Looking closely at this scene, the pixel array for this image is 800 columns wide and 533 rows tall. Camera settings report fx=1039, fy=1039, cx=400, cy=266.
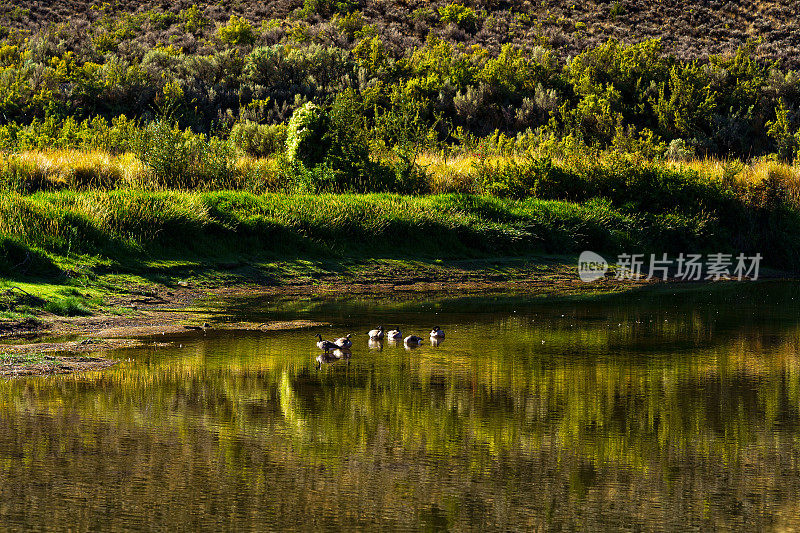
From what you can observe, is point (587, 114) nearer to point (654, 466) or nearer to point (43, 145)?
point (43, 145)

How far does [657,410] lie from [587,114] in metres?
36.2

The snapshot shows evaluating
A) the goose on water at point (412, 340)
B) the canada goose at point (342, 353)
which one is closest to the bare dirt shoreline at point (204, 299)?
the goose on water at point (412, 340)

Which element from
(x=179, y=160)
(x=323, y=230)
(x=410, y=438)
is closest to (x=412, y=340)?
(x=410, y=438)

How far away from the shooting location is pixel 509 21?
59.1m

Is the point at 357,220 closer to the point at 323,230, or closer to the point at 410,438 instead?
the point at 323,230

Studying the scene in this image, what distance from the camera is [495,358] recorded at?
1155 centimetres

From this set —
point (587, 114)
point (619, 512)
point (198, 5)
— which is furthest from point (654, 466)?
point (198, 5)

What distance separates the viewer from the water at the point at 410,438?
624cm

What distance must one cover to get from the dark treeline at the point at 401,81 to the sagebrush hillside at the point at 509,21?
324 millimetres

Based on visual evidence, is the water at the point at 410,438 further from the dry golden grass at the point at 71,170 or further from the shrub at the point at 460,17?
the shrub at the point at 460,17

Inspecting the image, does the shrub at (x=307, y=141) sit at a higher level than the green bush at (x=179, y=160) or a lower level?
higher

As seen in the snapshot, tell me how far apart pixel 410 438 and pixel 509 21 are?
5380 centimetres

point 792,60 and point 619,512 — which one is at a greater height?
point 792,60

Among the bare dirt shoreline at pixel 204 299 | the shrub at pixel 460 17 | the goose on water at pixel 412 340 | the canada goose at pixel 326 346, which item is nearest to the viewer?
the bare dirt shoreline at pixel 204 299
